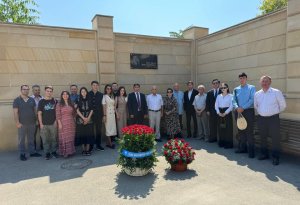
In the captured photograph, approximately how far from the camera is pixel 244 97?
5.65 m

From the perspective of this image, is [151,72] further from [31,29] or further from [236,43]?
[31,29]

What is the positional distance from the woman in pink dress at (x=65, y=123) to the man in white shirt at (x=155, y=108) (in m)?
2.39

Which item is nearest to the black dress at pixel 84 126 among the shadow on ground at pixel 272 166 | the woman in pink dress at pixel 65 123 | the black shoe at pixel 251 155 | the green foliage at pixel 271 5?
the woman in pink dress at pixel 65 123

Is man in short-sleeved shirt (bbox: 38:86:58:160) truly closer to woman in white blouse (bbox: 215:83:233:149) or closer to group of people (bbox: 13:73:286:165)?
group of people (bbox: 13:73:286:165)

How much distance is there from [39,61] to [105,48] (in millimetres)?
1946

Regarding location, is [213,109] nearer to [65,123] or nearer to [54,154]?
[65,123]

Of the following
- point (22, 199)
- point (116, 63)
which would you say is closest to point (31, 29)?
point (116, 63)

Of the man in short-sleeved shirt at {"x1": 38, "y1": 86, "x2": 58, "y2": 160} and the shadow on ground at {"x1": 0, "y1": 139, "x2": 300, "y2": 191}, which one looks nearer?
the shadow on ground at {"x1": 0, "y1": 139, "x2": 300, "y2": 191}

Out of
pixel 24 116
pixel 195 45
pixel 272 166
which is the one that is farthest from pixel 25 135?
pixel 195 45

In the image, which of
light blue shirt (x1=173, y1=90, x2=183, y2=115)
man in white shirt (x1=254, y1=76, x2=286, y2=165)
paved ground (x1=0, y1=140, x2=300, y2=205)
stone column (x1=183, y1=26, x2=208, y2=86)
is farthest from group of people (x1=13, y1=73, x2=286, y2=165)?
stone column (x1=183, y1=26, x2=208, y2=86)

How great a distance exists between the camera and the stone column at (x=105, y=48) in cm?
752

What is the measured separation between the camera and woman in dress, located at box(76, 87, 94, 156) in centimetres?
604

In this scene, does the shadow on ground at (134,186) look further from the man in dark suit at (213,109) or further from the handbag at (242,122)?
the man in dark suit at (213,109)

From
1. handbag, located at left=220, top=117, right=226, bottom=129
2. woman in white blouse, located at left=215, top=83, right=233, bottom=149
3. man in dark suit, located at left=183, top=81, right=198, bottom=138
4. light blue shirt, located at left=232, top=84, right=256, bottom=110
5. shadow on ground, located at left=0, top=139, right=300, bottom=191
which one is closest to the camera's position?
shadow on ground, located at left=0, top=139, right=300, bottom=191
